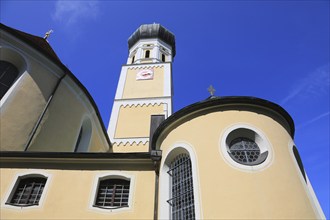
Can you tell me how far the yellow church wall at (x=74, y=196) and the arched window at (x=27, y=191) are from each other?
18cm

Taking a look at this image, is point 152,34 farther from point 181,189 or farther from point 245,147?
point 181,189

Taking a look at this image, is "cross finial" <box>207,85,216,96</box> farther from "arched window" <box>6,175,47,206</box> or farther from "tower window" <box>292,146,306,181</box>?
"arched window" <box>6,175,47,206</box>

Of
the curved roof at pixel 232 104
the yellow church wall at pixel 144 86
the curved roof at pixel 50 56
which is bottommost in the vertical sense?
the curved roof at pixel 232 104

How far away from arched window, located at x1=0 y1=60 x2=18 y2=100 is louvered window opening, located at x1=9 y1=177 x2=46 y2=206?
375 centimetres

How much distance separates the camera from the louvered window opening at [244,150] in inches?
290

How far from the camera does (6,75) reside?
10.4 meters

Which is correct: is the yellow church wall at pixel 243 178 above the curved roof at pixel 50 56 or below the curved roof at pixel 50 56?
below

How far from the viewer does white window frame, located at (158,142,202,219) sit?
673 centimetres

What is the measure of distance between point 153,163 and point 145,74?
15482 mm

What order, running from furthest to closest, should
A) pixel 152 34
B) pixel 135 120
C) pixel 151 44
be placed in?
pixel 152 34 → pixel 151 44 → pixel 135 120

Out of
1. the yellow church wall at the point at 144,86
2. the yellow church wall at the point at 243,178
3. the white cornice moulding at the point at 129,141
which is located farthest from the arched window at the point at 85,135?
the yellow church wall at the point at 144,86

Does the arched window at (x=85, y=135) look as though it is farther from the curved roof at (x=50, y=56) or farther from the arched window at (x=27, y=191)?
the arched window at (x=27, y=191)

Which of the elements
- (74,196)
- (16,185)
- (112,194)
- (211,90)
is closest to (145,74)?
(211,90)

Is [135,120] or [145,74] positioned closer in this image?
[135,120]
